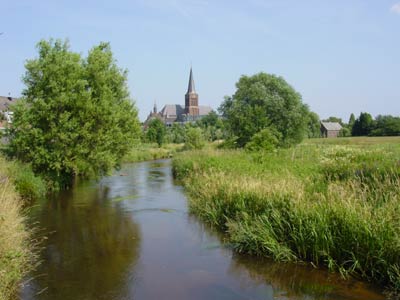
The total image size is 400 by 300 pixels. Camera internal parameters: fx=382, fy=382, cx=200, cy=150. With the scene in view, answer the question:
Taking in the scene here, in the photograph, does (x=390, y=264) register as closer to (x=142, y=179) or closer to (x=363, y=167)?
(x=363, y=167)

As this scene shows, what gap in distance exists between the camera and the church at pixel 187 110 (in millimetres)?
139375

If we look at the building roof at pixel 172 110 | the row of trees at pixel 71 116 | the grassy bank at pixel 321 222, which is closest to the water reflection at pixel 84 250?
the grassy bank at pixel 321 222

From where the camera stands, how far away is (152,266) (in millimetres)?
8898

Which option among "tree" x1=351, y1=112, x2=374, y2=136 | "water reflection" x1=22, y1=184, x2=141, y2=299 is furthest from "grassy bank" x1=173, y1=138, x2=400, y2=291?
"tree" x1=351, y1=112, x2=374, y2=136

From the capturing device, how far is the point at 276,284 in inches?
305

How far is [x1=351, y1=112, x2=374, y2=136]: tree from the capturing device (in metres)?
84.4

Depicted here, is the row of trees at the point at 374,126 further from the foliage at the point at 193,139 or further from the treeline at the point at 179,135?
the foliage at the point at 193,139

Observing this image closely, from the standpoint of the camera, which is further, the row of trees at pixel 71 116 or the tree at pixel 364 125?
the tree at pixel 364 125

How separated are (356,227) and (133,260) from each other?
16.9 ft

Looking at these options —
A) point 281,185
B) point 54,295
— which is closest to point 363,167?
point 281,185

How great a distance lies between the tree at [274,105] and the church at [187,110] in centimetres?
8445

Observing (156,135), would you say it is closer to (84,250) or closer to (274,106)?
(274,106)

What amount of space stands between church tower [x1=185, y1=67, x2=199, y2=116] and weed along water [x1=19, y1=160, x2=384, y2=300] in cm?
12452

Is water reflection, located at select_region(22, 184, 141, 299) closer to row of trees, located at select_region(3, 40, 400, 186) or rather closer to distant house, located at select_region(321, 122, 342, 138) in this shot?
row of trees, located at select_region(3, 40, 400, 186)
